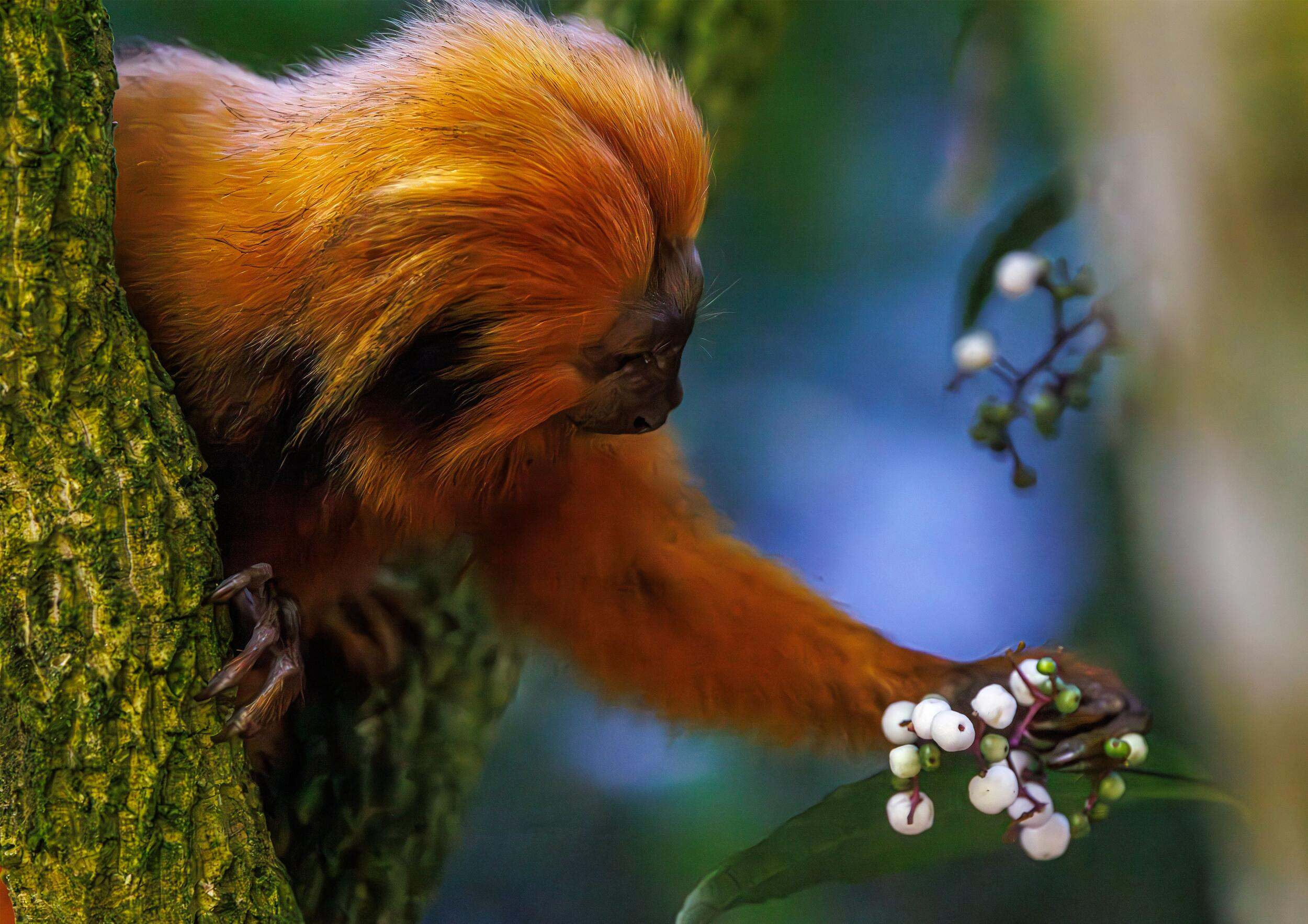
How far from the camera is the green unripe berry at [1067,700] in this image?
29.1 inches

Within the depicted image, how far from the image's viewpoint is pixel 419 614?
0.87m

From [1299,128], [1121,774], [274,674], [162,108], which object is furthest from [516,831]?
[1299,128]

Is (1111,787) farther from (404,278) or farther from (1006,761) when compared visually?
(404,278)

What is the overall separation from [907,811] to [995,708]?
101mm

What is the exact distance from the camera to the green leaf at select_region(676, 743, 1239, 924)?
79cm

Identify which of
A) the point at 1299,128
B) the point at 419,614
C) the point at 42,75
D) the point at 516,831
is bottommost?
the point at 516,831

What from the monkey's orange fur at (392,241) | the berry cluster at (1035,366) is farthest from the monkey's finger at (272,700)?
the berry cluster at (1035,366)

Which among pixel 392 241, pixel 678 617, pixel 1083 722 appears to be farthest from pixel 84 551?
pixel 1083 722

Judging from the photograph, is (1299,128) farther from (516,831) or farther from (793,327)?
(516,831)

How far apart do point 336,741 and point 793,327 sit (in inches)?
20.8

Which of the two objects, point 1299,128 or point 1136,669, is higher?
point 1299,128

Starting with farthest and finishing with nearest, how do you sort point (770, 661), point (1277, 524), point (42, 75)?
point (770, 661)
point (1277, 524)
point (42, 75)

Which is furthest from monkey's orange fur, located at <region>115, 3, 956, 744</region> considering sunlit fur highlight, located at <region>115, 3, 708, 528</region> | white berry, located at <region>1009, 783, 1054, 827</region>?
white berry, located at <region>1009, 783, 1054, 827</region>

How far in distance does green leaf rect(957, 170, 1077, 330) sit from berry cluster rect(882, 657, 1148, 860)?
0.33 metres
